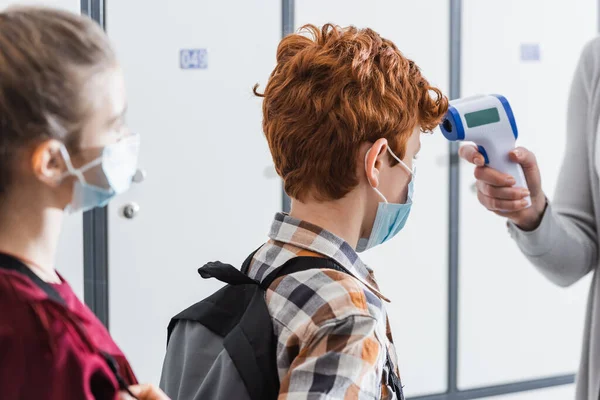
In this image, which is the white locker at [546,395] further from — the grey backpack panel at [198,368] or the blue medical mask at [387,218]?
the grey backpack panel at [198,368]

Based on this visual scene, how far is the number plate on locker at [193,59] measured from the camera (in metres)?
2.31

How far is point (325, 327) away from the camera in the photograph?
36.1 inches

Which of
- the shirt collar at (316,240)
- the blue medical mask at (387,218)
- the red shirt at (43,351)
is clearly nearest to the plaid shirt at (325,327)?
the shirt collar at (316,240)

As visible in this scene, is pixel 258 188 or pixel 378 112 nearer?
pixel 378 112

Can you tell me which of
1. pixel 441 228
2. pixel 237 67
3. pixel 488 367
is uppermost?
pixel 237 67

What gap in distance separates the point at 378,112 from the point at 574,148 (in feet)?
1.95

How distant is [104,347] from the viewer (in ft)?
2.53

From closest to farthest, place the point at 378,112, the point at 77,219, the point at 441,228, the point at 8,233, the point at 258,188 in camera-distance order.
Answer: the point at 8,233 < the point at 378,112 < the point at 77,219 < the point at 258,188 < the point at 441,228

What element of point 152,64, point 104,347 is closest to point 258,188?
point 152,64

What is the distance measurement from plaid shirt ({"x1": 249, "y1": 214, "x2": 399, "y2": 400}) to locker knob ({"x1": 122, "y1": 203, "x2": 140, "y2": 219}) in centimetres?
132

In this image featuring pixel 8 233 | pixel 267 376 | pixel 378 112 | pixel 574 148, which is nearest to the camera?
pixel 8 233

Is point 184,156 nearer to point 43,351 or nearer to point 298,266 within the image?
point 298,266

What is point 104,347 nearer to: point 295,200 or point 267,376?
point 267,376

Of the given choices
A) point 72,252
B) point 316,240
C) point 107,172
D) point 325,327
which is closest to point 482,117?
point 316,240
